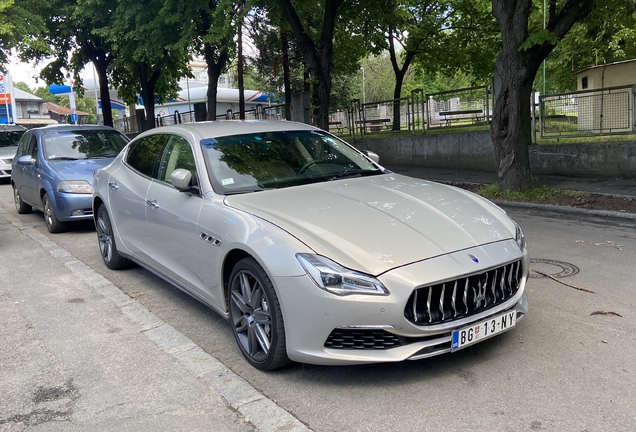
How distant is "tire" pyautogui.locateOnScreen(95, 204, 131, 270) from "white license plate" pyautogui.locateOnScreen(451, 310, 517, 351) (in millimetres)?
4200

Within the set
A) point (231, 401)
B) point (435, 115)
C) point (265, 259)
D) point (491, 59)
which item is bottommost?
point (231, 401)

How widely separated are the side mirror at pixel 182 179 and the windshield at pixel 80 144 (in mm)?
5795

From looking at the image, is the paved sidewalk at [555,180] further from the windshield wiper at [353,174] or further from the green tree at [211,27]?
the windshield wiper at [353,174]

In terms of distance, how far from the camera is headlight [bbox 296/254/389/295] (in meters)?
3.24

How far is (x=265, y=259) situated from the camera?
355cm

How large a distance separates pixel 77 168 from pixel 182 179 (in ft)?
17.7

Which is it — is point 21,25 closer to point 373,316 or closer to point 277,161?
point 277,161

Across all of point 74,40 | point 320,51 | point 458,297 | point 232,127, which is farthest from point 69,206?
point 74,40

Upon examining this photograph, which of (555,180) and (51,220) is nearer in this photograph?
(51,220)

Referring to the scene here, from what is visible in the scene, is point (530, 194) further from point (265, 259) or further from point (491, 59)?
point (491, 59)

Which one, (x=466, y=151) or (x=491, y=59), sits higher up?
(x=491, y=59)

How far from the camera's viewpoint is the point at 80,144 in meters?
9.90

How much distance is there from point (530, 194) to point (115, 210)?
736 centimetres

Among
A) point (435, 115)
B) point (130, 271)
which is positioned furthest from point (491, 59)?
point (130, 271)
